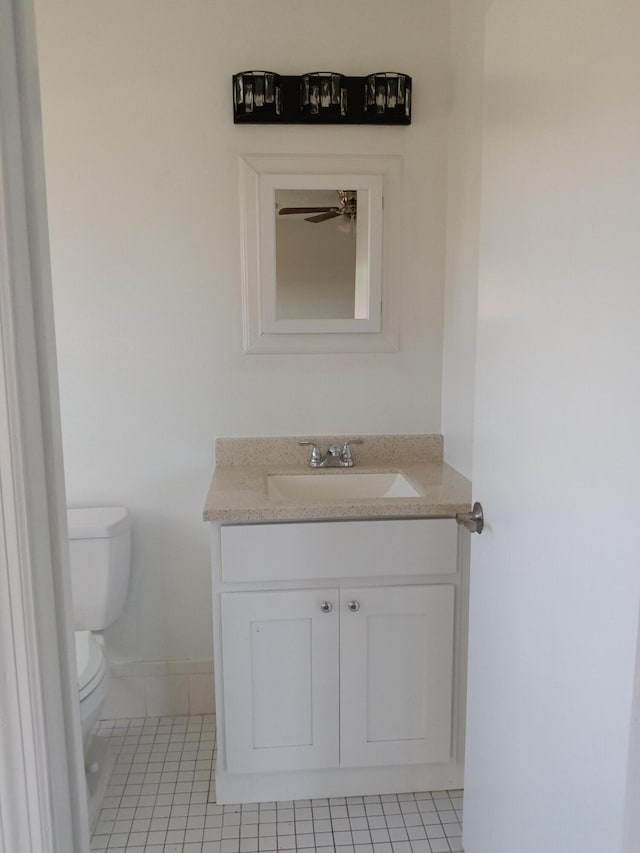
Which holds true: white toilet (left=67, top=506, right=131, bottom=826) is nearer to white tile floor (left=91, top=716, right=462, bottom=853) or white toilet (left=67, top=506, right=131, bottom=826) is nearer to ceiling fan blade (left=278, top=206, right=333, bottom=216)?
white tile floor (left=91, top=716, right=462, bottom=853)

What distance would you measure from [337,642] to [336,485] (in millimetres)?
526

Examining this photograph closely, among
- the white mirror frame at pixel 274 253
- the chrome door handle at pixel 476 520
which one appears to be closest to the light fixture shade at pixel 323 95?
the white mirror frame at pixel 274 253

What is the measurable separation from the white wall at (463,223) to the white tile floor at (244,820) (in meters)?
0.99

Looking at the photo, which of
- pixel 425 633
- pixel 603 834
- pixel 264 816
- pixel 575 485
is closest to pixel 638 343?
pixel 575 485

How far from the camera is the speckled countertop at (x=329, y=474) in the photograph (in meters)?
1.75

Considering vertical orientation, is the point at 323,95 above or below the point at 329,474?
above

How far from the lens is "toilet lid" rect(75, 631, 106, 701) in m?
1.77

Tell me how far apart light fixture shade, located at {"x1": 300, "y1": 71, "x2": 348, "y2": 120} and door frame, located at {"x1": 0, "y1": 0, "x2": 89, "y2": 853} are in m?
1.50

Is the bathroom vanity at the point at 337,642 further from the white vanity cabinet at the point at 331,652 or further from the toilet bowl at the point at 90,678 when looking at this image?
the toilet bowl at the point at 90,678

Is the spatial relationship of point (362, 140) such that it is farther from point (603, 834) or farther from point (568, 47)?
point (603, 834)

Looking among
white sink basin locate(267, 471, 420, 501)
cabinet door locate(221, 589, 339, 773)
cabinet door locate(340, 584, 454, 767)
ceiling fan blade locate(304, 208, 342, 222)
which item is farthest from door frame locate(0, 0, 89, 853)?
ceiling fan blade locate(304, 208, 342, 222)

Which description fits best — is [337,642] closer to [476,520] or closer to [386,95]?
[476,520]

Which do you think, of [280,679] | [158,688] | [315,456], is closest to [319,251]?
[315,456]

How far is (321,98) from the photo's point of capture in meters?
2.05
